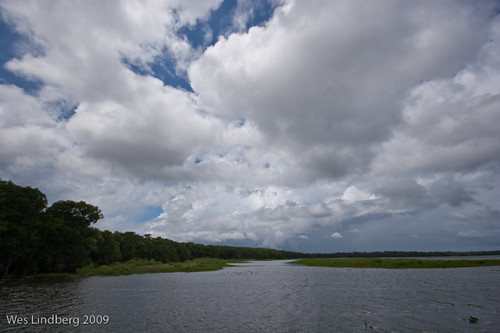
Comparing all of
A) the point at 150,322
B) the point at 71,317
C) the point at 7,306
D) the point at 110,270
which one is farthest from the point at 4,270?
the point at 150,322

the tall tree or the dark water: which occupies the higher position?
the tall tree

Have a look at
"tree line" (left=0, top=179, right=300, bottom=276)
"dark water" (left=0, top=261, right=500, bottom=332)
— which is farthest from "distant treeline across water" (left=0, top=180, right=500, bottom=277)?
"dark water" (left=0, top=261, right=500, bottom=332)

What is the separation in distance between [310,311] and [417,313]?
11.0 metres

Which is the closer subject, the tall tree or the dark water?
the dark water

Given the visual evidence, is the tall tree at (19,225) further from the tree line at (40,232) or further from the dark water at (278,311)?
the dark water at (278,311)

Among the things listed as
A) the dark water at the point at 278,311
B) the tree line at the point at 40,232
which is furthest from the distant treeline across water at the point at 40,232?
the dark water at the point at 278,311

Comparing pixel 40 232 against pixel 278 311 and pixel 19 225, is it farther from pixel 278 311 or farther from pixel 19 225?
pixel 278 311

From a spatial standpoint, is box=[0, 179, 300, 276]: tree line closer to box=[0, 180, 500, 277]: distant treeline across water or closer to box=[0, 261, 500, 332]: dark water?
box=[0, 180, 500, 277]: distant treeline across water

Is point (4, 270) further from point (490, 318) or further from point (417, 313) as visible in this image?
point (490, 318)

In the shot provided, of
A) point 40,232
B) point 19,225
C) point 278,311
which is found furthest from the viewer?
point 40,232

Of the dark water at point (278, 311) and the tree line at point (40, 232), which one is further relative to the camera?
the tree line at point (40, 232)

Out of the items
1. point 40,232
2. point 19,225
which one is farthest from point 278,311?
point 40,232

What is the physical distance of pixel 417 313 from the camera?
29.5 metres

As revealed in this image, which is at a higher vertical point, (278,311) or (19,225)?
(19,225)
